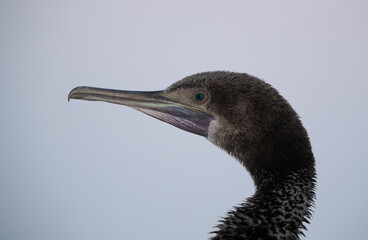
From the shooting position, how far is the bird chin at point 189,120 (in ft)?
4.81

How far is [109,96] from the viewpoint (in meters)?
1.41

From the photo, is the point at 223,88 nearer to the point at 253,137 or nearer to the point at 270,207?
the point at 253,137

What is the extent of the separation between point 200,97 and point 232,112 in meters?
0.15

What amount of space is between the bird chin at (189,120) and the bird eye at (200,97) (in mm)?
59

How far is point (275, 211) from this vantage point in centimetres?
123

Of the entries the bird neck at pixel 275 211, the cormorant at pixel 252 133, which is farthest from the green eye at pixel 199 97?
the bird neck at pixel 275 211

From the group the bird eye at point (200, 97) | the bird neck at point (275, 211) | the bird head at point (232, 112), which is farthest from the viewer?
the bird eye at point (200, 97)

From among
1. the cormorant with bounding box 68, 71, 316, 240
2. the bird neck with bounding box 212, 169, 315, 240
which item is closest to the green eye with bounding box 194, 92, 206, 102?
the cormorant with bounding box 68, 71, 316, 240

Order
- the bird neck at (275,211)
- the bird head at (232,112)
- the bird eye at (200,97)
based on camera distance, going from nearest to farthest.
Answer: the bird neck at (275,211), the bird head at (232,112), the bird eye at (200,97)

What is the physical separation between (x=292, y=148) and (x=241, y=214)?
0.31 m

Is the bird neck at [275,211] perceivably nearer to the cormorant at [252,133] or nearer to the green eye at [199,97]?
the cormorant at [252,133]

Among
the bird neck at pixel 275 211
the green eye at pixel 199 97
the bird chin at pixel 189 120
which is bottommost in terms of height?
the bird neck at pixel 275 211

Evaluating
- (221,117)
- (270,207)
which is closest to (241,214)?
(270,207)

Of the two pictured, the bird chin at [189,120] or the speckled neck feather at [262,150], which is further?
the bird chin at [189,120]
